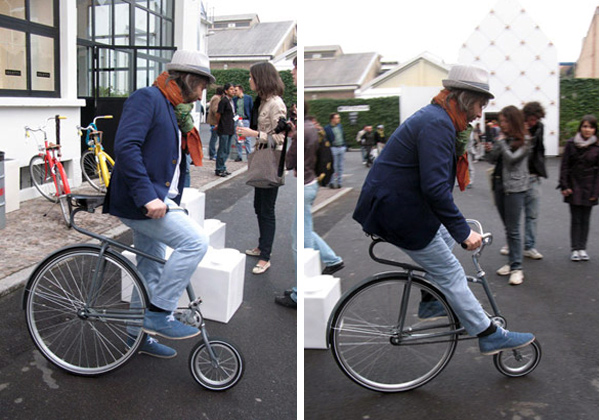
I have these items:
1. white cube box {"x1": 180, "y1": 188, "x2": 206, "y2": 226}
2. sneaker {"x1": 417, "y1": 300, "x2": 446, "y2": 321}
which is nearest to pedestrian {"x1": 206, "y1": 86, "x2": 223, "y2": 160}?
white cube box {"x1": 180, "y1": 188, "x2": 206, "y2": 226}

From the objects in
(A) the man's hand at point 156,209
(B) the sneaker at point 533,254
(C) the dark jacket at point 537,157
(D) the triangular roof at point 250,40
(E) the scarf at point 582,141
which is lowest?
(B) the sneaker at point 533,254

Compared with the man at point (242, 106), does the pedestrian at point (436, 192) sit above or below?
below

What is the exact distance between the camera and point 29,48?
10.6 feet

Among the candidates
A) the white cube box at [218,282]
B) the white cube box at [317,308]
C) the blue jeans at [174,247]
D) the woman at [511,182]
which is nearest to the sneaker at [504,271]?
the woman at [511,182]

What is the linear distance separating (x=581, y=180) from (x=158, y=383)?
3132mm

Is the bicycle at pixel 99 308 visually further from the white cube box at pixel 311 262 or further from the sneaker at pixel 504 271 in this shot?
the sneaker at pixel 504 271

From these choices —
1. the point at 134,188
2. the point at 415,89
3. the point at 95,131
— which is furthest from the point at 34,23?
the point at 415,89

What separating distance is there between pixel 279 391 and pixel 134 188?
102cm

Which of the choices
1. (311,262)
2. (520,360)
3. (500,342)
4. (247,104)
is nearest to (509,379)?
(520,360)

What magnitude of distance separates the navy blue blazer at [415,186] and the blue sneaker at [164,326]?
857 mm

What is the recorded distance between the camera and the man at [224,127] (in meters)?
3.32

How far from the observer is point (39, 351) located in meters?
2.36

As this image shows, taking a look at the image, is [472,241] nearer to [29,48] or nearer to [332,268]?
[332,268]

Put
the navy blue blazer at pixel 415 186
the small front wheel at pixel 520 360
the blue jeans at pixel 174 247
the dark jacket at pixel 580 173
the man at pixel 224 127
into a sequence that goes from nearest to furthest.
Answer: the navy blue blazer at pixel 415 186, the blue jeans at pixel 174 247, the small front wheel at pixel 520 360, the man at pixel 224 127, the dark jacket at pixel 580 173
